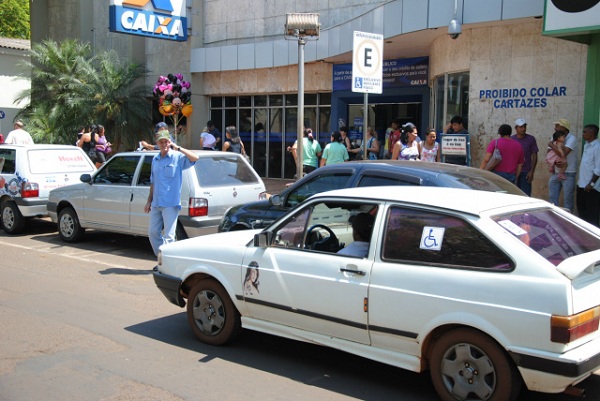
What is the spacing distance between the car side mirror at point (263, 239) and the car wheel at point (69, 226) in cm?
670

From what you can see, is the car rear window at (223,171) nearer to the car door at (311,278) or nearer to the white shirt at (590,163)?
the car door at (311,278)

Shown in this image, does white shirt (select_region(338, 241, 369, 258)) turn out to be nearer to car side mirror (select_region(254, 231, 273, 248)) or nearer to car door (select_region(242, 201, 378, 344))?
car door (select_region(242, 201, 378, 344))

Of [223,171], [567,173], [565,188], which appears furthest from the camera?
[565,188]

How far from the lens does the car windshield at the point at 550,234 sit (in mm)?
4207

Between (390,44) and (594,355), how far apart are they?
12.1m

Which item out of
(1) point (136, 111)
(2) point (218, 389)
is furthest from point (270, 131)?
(2) point (218, 389)

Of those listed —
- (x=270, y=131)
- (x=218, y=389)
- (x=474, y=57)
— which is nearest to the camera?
(x=218, y=389)

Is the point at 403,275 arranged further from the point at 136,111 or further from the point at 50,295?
the point at 136,111

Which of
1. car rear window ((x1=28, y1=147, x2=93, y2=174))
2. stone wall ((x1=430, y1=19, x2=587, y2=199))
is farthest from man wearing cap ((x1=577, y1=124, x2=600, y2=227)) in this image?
car rear window ((x1=28, y1=147, x2=93, y2=174))

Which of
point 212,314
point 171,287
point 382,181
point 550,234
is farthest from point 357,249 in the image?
point 382,181

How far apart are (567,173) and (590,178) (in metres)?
0.81

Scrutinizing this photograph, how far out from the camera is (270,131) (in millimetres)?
21328

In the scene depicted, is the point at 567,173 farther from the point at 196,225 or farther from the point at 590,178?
the point at 196,225

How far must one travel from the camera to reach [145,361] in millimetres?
5309
